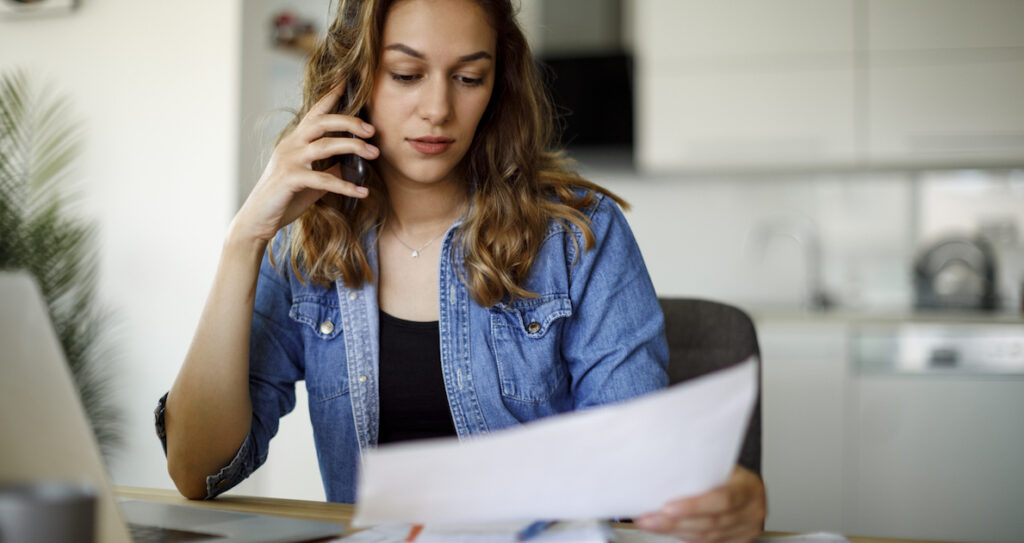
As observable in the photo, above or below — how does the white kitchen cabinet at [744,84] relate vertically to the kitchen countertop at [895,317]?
above

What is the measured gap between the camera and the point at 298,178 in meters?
1.09

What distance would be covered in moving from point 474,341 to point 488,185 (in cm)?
26

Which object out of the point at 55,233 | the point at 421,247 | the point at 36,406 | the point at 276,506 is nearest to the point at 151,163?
the point at 55,233

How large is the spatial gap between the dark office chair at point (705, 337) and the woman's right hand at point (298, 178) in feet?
1.93

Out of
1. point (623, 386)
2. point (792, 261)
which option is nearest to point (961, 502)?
point (792, 261)

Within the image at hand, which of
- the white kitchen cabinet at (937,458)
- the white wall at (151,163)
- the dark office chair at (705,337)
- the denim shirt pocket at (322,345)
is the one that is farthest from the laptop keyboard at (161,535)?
the white kitchen cabinet at (937,458)

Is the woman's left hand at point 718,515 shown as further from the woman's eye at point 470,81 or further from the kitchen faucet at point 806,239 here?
the kitchen faucet at point 806,239

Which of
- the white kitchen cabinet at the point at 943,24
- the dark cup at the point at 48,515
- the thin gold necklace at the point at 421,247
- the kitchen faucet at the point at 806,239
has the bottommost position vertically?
the kitchen faucet at the point at 806,239

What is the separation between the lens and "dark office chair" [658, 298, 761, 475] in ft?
4.45

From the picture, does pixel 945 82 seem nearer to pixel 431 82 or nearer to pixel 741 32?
pixel 741 32

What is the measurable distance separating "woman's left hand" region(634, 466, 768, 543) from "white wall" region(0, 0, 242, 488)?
2.23m

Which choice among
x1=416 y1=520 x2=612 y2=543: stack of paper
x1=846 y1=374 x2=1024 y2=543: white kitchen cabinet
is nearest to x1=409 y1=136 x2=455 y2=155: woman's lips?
x1=416 y1=520 x2=612 y2=543: stack of paper

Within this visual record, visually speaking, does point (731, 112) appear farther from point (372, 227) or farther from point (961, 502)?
point (372, 227)

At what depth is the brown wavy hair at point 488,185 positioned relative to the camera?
121cm
